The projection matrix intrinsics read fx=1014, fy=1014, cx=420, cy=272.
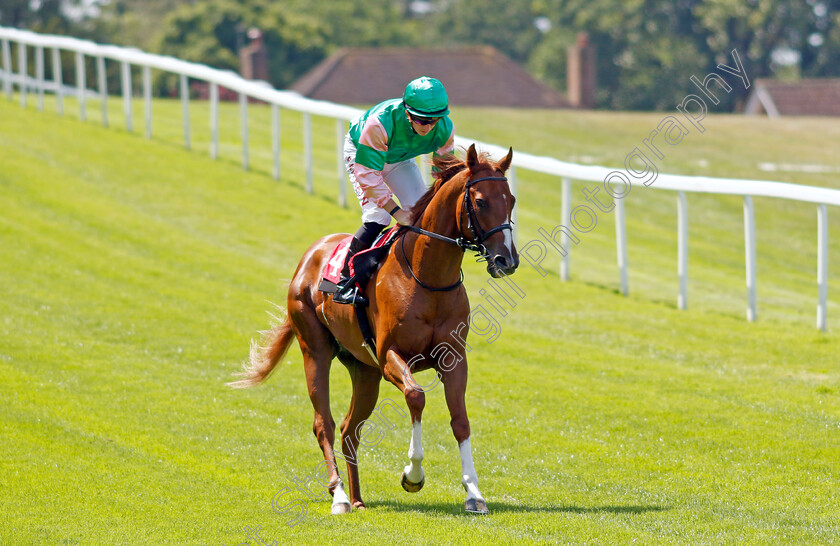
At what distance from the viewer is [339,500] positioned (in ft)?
19.5

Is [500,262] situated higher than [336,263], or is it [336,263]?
[500,262]

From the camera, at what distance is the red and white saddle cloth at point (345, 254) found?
20.3 feet

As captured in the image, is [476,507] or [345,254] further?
[345,254]

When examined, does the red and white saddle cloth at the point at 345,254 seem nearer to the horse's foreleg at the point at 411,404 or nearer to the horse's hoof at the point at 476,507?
the horse's foreleg at the point at 411,404

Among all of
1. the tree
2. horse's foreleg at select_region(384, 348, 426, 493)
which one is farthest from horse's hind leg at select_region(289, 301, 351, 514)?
the tree

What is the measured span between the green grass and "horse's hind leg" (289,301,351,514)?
470 mm

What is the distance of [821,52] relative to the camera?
53.8 m

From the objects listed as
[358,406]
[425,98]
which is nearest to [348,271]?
[358,406]

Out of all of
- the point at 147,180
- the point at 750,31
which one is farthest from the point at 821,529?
the point at 750,31

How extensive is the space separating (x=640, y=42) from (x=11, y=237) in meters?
46.0

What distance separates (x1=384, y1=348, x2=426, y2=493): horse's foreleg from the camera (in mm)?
5492

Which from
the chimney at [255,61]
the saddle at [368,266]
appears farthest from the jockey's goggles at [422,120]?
the chimney at [255,61]

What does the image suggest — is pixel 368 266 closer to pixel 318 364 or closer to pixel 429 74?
pixel 318 364

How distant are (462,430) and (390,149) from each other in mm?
1788
